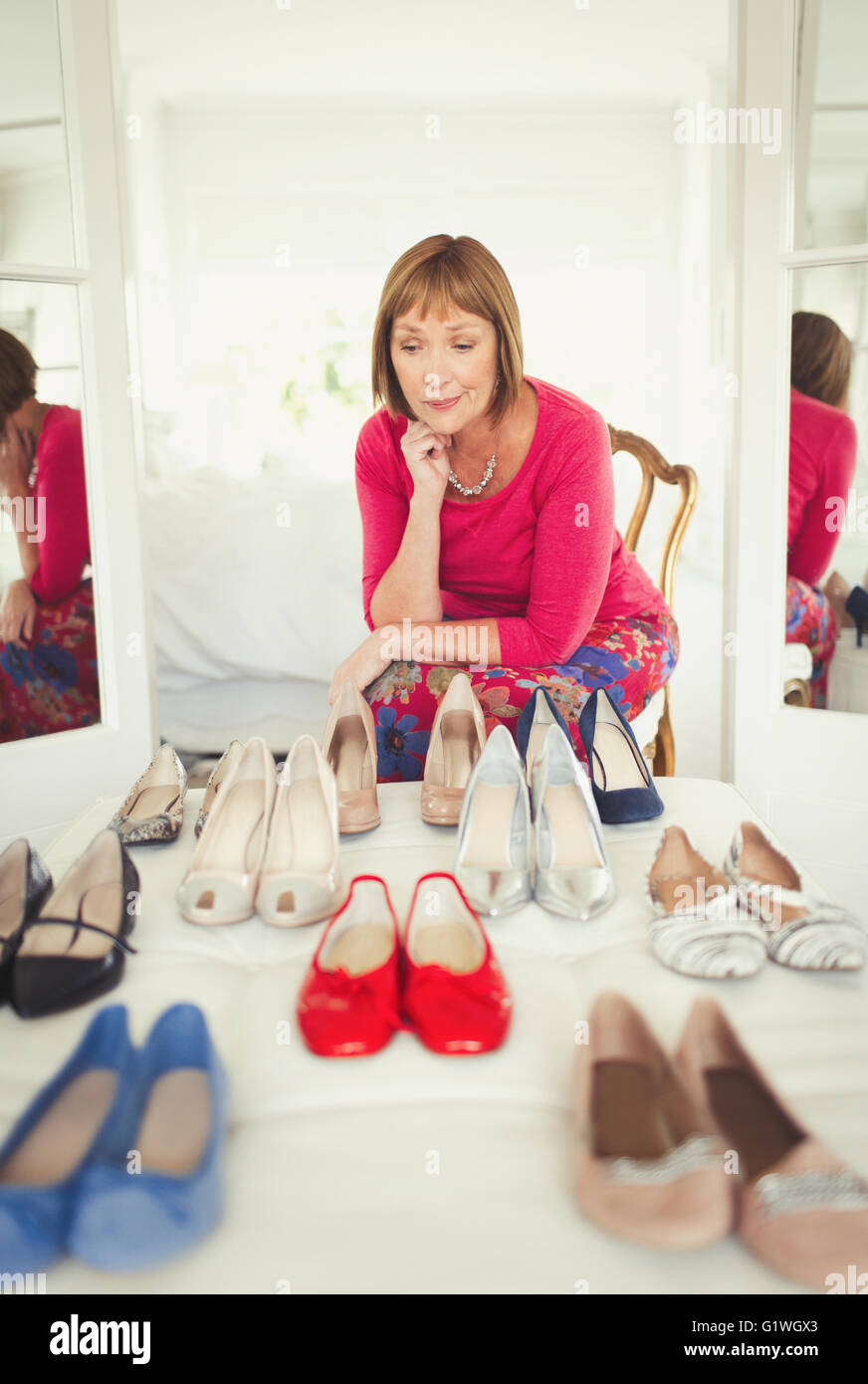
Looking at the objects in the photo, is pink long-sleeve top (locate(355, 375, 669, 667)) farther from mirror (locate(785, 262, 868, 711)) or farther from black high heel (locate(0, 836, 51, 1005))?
black high heel (locate(0, 836, 51, 1005))

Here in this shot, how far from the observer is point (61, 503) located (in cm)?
182

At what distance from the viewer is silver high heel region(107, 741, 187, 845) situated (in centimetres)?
122

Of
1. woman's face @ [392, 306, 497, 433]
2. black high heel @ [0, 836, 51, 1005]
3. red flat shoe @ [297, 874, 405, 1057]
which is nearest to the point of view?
red flat shoe @ [297, 874, 405, 1057]

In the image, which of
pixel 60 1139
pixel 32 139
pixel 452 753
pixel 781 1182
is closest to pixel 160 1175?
pixel 60 1139

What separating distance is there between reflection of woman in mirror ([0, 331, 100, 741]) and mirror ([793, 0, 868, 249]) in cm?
142

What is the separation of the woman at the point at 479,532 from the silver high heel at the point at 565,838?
0.44 meters

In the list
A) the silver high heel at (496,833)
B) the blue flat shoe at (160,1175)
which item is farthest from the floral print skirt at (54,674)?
the blue flat shoe at (160,1175)

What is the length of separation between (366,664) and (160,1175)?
48.5 inches

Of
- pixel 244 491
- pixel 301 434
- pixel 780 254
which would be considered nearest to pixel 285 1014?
pixel 780 254

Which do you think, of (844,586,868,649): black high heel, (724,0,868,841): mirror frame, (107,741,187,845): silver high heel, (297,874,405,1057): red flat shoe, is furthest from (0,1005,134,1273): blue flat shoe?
(844,586,868,649): black high heel

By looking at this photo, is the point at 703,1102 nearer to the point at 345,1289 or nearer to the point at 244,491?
the point at 345,1289

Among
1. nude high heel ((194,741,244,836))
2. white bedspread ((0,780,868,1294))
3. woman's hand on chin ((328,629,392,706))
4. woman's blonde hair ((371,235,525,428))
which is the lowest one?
white bedspread ((0,780,868,1294))

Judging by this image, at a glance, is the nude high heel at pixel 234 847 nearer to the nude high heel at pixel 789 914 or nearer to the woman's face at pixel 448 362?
the nude high heel at pixel 789 914

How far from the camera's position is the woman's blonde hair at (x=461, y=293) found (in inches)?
72.0
